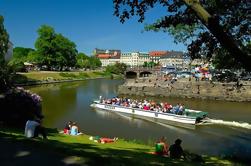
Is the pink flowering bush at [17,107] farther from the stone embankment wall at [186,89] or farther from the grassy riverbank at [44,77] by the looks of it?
the grassy riverbank at [44,77]

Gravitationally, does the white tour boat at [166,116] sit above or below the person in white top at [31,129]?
below

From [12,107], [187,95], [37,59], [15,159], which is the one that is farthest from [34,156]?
[37,59]

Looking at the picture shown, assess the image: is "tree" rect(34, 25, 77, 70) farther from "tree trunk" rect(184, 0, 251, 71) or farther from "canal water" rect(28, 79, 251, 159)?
"tree trunk" rect(184, 0, 251, 71)

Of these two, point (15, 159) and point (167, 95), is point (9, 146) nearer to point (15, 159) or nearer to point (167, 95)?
point (15, 159)

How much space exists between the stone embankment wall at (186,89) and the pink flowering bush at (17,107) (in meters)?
36.4

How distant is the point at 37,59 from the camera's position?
112812 mm

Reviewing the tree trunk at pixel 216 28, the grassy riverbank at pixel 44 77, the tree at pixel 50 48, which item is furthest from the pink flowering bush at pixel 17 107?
the tree at pixel 50 48

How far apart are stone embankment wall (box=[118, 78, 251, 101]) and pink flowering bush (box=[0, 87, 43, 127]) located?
119 ft

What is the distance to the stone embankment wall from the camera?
58844 mm

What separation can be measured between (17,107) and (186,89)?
41.6 metres

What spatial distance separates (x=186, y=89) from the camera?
64.5m

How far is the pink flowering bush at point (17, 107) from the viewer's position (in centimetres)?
2602

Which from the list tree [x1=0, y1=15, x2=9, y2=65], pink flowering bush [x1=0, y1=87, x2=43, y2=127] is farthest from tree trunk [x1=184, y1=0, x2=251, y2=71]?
tree [x1=0, y1=15, x2=9, y2=65]

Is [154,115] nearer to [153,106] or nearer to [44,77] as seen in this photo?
[153,106]
